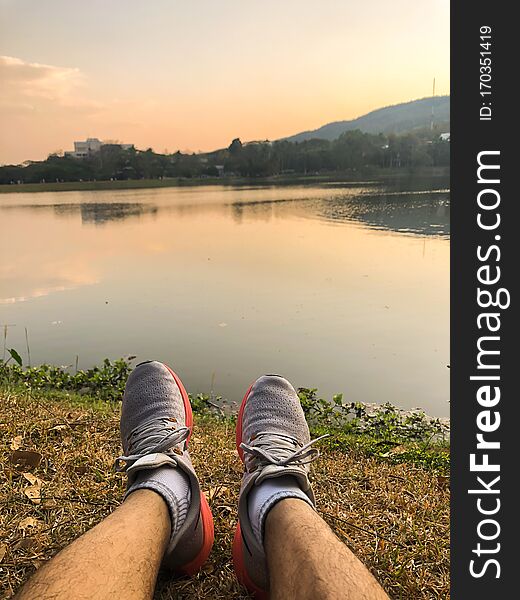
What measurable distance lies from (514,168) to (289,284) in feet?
16.3

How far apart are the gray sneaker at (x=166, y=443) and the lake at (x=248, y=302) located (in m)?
1.67

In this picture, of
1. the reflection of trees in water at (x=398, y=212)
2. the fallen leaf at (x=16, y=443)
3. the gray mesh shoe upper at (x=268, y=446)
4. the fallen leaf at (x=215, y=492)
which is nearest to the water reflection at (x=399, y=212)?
the reflection of trees in water at (x=398, y=212)

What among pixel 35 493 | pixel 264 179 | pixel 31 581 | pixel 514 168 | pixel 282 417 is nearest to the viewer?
pixel 31 581

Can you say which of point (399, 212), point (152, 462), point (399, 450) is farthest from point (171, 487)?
point (399, 212)

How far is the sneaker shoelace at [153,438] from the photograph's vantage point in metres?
1.60

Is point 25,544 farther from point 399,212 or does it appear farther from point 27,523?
point 399,212

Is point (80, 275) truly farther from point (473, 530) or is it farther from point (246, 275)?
point (473, 530)

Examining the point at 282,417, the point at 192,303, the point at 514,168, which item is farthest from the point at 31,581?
the point at 192,303

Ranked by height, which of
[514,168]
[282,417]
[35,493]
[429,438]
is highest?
[514,168]

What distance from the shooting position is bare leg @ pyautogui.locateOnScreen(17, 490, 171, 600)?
1.02 meters

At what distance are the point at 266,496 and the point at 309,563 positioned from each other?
306 millimetres

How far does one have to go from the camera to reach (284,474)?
4.81 ft

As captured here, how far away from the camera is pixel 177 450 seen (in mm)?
1632

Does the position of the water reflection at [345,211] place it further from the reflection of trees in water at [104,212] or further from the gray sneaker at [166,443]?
the gray sneaker at [166,443]
